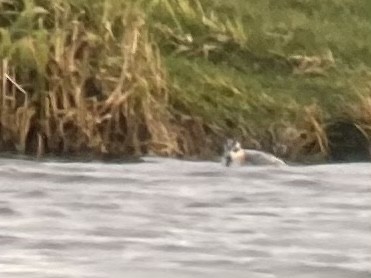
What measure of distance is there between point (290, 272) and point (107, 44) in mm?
509

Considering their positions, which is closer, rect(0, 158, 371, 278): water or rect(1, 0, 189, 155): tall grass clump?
rect(0, 158, 371, 278): water

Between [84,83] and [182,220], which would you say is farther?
[84,83]

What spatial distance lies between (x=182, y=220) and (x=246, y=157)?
0.16 m

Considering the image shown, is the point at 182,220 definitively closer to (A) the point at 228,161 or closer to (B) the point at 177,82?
(A) the point at 228,161

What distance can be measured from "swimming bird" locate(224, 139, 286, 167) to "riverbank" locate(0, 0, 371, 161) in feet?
0.05

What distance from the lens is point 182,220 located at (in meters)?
2.06

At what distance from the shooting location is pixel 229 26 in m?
2.26

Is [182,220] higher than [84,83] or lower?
lower

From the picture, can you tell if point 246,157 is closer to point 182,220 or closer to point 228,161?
point 228,161

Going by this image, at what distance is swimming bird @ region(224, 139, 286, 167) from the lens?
2.13m

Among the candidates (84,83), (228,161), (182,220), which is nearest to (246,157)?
(228,161)

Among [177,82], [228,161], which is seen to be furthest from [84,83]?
[228,161]

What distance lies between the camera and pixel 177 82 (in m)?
2.20

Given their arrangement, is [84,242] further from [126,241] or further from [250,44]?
[250,44]
